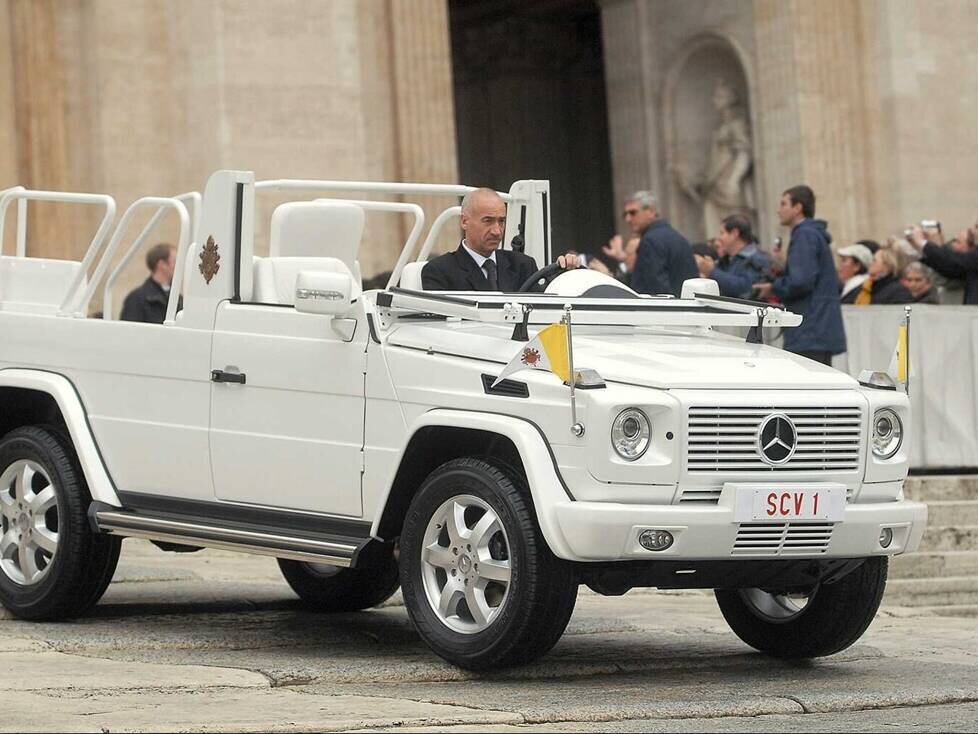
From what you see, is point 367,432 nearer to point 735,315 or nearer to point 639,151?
point 735,315

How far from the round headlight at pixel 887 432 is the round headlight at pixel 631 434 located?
1.03 m

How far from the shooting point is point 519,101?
3131cm

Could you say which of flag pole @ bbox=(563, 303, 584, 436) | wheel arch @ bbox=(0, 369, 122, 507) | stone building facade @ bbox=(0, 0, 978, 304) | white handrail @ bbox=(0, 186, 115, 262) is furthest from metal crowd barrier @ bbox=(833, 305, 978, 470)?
flag pole @ bbox=(563, 303, 584, 436)

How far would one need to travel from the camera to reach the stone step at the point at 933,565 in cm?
1255

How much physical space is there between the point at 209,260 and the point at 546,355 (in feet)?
6.98

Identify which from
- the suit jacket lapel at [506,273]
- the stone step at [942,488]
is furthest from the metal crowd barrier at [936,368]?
the suit jacket lapel at [506,273]

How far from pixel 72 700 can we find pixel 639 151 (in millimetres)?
20170

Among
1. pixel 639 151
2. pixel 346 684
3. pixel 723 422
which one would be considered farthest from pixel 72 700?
pixel 639 151

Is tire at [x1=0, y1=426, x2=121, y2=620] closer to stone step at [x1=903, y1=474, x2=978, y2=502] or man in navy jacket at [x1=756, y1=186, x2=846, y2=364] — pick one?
man in navy jacket at [x1=756, y1=186, x2=846, y2=364]

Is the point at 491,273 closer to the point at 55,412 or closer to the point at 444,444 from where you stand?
the point at 444,444

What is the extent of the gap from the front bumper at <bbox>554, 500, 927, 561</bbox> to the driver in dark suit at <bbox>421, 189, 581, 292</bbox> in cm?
175

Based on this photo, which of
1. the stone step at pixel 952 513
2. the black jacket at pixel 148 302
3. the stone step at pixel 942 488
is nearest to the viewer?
the black jacket at pixel 148 302

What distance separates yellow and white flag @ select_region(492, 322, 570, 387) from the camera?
23.4 ft

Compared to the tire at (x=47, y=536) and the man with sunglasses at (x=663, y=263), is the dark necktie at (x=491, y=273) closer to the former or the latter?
the tire at (x=47, y=536)
